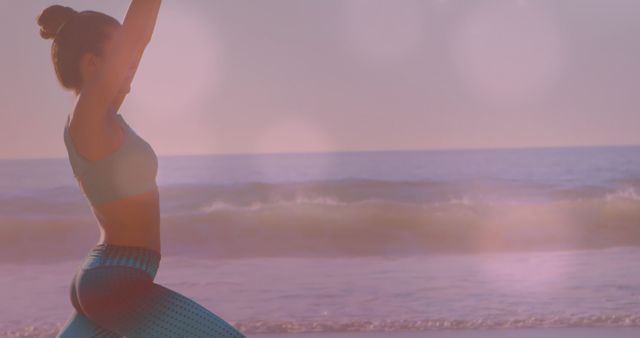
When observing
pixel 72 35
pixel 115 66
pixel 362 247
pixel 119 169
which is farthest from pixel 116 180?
pixel 362 247

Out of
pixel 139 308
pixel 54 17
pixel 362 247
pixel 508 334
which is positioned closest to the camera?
pixel 139 308

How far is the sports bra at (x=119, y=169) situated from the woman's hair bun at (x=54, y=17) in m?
0.24

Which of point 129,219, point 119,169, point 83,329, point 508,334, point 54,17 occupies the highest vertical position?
point 54,17

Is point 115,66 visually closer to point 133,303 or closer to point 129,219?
point 129,219

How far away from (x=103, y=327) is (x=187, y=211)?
12.3 meters

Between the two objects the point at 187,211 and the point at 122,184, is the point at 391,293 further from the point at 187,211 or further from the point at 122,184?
the point at 187,211

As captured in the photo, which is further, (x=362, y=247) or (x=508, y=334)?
(x=362, y=247)

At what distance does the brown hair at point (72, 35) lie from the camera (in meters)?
1.77

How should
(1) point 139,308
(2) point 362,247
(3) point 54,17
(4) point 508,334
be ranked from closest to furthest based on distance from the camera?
(1) point 139,308
(3) point 54,17
(4) point 508,334
(2) point 362,247

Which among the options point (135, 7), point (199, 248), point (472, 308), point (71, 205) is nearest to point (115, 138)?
point (135, 7)

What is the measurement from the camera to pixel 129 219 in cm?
177

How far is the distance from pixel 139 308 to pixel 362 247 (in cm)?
908

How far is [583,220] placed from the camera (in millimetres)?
13289

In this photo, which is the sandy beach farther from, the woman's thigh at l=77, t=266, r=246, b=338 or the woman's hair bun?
the woman's hair bun
